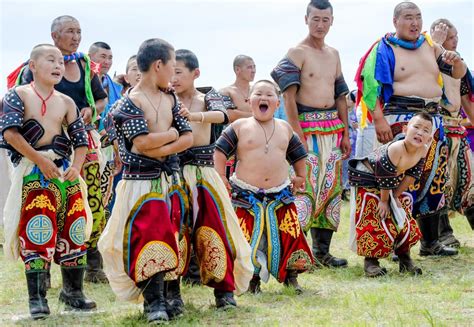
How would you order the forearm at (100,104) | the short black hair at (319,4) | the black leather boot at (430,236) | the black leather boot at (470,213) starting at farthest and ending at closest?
the black leather boot at (470,213)
the black leather boot at (430,236)
the short black hair at (319,4)
the forearm at (100,104)

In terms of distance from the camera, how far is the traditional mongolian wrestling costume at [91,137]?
7500mm

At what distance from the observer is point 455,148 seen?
923cm

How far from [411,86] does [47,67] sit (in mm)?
3578

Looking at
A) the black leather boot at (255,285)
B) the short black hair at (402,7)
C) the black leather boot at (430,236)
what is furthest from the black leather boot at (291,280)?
the short black hair at (402,7)

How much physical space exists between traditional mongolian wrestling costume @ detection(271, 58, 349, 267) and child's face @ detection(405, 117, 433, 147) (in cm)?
121

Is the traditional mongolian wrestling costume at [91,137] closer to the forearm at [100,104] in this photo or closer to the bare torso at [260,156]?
the forearm at [100,104]

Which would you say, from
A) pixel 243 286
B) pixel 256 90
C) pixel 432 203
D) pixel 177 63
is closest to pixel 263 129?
pixel 256 90

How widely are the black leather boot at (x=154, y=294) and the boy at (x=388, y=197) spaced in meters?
2.36

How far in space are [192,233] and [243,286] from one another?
53 centimetres

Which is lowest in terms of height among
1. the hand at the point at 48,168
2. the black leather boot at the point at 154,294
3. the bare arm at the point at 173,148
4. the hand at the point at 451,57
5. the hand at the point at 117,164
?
the black leather boot at the point at 154,294

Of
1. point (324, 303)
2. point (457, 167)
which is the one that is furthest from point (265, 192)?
point (457, 167)

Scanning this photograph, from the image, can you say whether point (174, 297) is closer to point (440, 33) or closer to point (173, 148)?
point (173, 148)

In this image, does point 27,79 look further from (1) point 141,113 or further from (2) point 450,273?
(2) point 450,273

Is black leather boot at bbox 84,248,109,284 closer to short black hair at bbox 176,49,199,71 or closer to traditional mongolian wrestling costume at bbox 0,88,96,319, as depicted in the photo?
traditional mongolian wrestling costume at bbox 0,88,96,319
